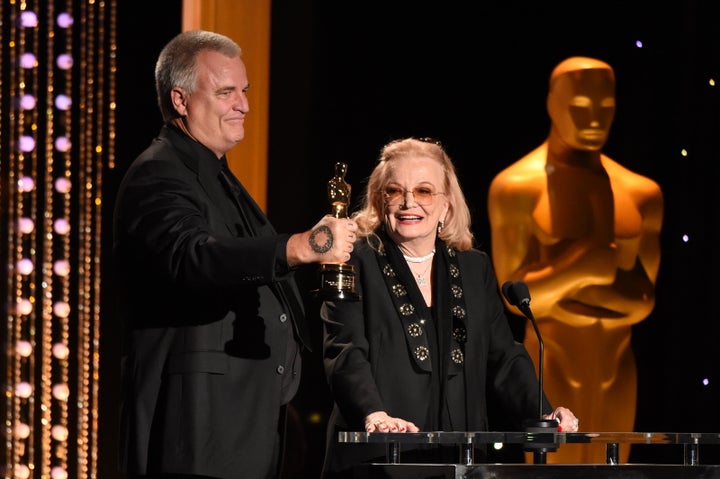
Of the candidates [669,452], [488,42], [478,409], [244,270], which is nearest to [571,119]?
[488,42]

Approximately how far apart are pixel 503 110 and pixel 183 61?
2.07 metres

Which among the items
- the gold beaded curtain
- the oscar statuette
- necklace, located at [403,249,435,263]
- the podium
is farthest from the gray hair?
the gold beaded curtain

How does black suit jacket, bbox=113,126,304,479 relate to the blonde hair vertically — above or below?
below

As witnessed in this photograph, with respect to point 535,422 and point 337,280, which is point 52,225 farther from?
point 535,422

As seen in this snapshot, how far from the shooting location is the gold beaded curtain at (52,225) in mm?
4062

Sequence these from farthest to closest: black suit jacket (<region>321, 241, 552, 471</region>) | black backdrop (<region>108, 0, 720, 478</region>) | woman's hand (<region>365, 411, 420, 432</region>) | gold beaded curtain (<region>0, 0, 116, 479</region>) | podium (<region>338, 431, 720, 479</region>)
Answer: black backdrop (<region>108, 0, 720, 478</region>)
gold beaded curtain (<region>0, 0, 116, 479</region>)
black suit jacket (<region>321, 241, 552, 471</region>)
woman's hand (<region>365, 411, 420, 432</region>)
podium (<region>338, 431, 720, 479</region>)

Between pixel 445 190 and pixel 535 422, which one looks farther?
pixel 445 190

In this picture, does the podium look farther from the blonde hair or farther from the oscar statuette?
the blonde hair

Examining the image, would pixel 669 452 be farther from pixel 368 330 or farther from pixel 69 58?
pixel 69 58

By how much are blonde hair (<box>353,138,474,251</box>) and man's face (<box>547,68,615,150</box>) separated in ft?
3.92

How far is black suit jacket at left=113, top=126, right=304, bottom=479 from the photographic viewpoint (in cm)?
233

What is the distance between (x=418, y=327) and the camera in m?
2.94

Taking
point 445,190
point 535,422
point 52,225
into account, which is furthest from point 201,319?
point 52,225

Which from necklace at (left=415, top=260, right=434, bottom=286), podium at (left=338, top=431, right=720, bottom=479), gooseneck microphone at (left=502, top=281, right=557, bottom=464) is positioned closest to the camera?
podium at (left=338, top=431, right=720, bottom=479)
